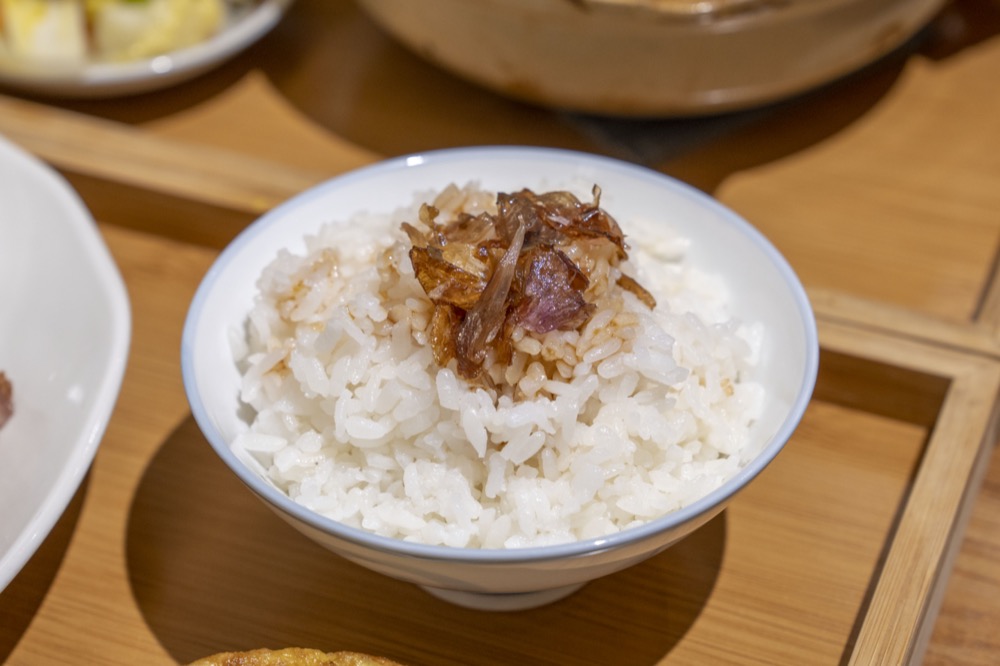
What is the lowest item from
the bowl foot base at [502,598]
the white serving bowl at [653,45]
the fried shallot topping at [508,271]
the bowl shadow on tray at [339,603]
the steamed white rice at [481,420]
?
the bowl shadow on tray at [339,603]

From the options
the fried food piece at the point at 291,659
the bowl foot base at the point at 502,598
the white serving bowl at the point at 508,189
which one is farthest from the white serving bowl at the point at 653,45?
the fried food piece at the point at 291,659

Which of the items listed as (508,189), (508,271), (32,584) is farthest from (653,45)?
(32,584)

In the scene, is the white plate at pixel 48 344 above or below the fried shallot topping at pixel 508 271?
below

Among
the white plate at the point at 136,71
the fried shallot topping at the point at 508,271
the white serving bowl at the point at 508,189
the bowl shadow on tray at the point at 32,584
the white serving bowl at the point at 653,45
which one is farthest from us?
the white plate at the point at 136,71

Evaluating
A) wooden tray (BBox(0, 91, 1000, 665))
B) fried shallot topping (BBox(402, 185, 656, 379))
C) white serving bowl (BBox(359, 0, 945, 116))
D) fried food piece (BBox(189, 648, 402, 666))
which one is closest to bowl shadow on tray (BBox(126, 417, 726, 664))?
wooden tray (BBox(0, 91, 1000, 665))

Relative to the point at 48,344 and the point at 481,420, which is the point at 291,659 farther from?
the point at 48,344

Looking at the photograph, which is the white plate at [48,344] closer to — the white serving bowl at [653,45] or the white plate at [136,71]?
the white plate at [136,71]

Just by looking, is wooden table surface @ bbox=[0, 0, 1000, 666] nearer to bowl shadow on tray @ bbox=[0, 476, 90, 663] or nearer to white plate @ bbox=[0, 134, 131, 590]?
bowl shadow on tray @ bbox=[0, 476, 90, 663]
